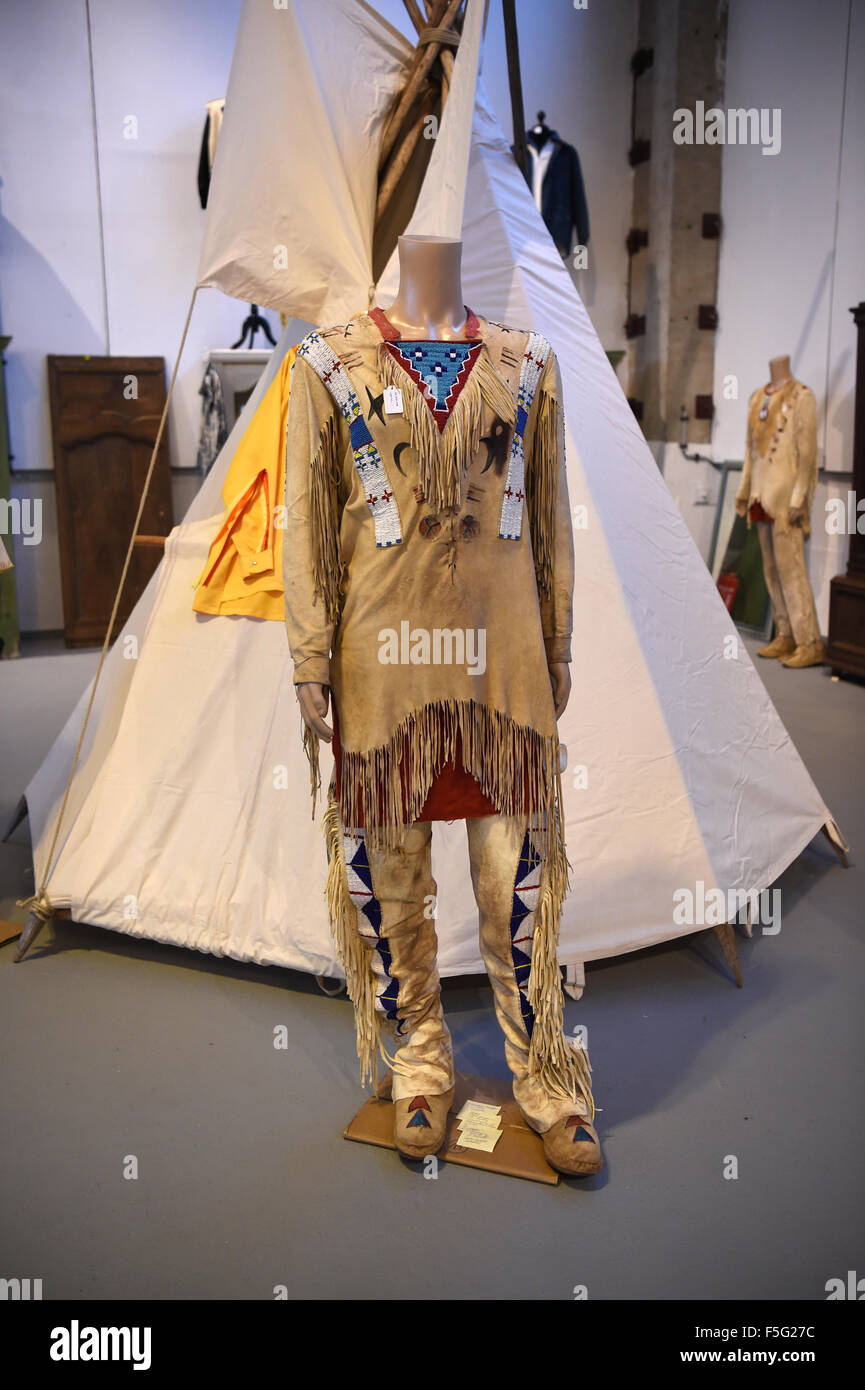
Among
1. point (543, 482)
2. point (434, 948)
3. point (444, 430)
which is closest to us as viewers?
point (444, 430)

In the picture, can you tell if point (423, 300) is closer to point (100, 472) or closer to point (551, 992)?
point (551, 992)

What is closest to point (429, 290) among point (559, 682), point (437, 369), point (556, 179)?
point (437, 369)

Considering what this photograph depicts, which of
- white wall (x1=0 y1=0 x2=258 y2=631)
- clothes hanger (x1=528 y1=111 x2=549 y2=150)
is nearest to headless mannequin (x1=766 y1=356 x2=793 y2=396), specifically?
clothes hanger (x1=528 y1=111 x2=549 y2=150)

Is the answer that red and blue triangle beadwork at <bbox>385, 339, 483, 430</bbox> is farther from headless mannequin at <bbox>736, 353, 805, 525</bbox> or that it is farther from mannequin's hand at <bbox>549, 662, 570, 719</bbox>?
headless mannequin at <bbox>736, 353, 805, 525</bbox>

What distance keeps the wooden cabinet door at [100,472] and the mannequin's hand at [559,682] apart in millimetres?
4319

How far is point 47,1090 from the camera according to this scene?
2059 millimetres

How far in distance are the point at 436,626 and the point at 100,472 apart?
4.64 metres

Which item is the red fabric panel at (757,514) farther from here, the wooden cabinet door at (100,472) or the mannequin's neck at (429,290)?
the mannequin's neck at (429,290)

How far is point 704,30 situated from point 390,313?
5.28 m

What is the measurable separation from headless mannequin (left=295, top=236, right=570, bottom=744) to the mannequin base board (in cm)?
70

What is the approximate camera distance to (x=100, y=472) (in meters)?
5.80
